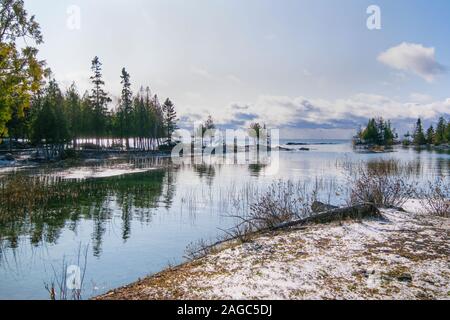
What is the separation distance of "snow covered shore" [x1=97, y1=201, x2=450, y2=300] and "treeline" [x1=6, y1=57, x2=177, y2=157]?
170 feet

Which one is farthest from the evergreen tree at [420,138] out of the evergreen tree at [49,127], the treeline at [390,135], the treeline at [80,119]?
the evergreen tree at [49,127]

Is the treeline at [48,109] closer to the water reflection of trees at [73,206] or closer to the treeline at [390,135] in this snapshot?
the water reflection of trees at [73,206]

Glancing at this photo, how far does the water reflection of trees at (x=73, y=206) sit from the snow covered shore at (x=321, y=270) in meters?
6.51

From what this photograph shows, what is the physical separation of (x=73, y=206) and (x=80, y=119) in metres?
59.9

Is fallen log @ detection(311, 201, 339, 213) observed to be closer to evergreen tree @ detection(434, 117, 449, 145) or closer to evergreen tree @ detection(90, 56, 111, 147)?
evergreen tree @ detection(90, 56, 111, 147)

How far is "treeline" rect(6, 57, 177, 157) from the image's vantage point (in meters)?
52.0

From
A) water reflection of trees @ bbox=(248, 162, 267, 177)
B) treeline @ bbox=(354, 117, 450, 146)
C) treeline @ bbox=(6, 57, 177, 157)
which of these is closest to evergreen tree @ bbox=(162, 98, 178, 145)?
treeline @ bbox=(6, 57, 177, 157)

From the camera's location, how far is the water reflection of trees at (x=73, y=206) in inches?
568

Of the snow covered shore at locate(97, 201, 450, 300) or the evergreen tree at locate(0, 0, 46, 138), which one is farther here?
the evergreen tree at locate(0, 0, 46, 138)

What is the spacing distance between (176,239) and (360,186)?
882 cm

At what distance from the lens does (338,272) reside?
6590 millimetres

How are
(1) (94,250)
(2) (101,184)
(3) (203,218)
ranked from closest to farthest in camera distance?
(1) (94,250), (3) (203,218), (2) (101,184)
